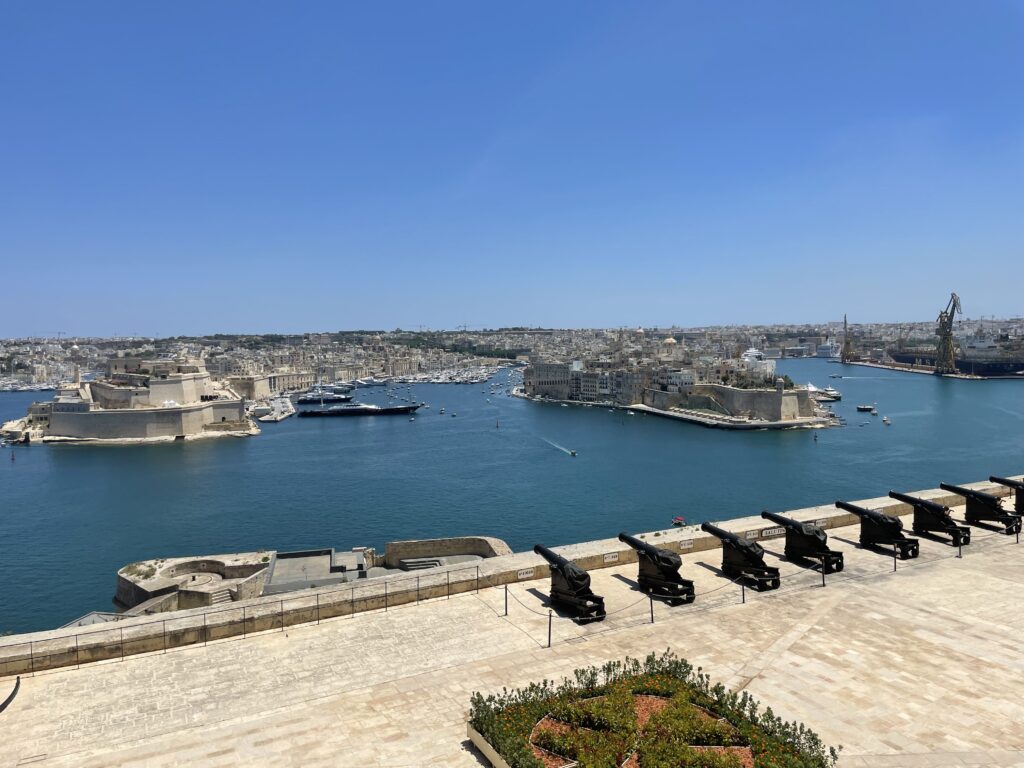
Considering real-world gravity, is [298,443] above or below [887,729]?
below

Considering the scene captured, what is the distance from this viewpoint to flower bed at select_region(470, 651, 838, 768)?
4.91m

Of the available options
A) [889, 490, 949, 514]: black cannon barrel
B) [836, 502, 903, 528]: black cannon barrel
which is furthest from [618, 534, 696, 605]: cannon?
[889, 490, 949, 514]: black cannon barrel

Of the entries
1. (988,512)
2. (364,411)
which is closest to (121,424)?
(364,411)

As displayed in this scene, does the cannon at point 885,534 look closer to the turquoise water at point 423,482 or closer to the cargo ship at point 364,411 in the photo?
the turquoise water at point 423,482

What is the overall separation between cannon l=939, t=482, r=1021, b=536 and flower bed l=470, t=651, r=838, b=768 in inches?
350

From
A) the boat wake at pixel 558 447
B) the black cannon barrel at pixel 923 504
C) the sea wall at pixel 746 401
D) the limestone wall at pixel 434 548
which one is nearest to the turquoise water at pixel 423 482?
the boat wake at pixel 558 447

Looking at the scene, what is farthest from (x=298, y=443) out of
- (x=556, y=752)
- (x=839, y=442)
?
(x=556, y=752)

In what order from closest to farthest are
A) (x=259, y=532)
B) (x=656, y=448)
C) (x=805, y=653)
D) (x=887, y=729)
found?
1. (x=887, y=729)
2. (x=805, y=653)
3. (x=259, y=532)
4. (x=656, y=448)

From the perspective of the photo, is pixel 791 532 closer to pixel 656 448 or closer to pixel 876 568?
pixel 876 568

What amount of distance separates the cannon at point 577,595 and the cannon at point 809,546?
3.92 metres

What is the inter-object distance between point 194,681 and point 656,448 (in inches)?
1634

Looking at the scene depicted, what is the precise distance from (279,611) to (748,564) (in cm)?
637

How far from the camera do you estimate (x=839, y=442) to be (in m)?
47.2

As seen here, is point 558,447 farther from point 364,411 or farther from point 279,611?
point 279,611
